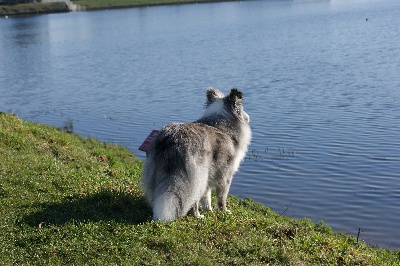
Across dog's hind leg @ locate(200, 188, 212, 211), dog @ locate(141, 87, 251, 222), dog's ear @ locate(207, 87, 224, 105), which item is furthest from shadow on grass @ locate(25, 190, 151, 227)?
dog's ear @ locate(207, 87, 224, 105)

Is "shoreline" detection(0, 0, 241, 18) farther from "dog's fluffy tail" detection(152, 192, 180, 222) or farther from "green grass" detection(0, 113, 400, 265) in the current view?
"dog's fluffy tail" detection(152, 192, 180, 222)

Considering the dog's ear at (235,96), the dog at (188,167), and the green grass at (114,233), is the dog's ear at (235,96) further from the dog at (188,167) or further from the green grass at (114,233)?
the green grass at (114,233)

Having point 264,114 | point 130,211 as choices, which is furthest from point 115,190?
point 264,114

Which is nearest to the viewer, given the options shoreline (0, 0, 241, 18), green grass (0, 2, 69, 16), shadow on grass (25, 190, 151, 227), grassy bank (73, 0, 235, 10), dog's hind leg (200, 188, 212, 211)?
shadow on grass (25, 190, 151, 227)

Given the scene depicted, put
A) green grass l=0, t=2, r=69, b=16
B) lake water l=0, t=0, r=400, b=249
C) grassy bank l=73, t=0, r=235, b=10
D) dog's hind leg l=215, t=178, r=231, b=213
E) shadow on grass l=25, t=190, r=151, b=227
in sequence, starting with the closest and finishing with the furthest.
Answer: shadow on grass l=25, t=190, r=151, b=227
dog's hind leg l=215, t=178, r=231, b=213
lake water l=0, t=0, r=400, b=249
green grass l=0, t=2, r=69, b=16
grassy bank l=73, t=0, r=235, b=10

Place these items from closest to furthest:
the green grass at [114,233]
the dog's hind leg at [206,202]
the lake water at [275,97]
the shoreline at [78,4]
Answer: the green grass at [114,233] < the dog's hind leg at [206,202] < the lake water at [275,97] < the shoreline at [78,4]

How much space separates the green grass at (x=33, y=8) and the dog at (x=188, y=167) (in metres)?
149

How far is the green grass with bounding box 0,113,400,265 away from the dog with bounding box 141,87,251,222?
379 millimetres

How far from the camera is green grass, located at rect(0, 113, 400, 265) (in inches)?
338

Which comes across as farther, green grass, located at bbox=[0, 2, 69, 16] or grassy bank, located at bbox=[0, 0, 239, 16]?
grassy bank, located at bbox=[0, 0, 239, 16]

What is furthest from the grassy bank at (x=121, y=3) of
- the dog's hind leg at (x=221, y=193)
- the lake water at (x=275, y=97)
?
the dog's hind leg at (x=221, y=193)

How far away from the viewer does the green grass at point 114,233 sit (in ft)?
28.1

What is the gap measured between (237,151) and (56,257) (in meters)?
4.92

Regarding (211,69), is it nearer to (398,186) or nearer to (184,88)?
(184,88)
